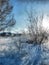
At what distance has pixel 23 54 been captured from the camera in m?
→ 9.63

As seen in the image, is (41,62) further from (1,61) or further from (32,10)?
(32,10)

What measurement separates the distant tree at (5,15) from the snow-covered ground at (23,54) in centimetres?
99

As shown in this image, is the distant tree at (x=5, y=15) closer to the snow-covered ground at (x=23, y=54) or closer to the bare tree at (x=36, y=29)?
the bare tree at (x=36, y=29)

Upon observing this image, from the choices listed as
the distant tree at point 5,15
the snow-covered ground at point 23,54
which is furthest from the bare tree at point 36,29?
the distant tree at point 5,15

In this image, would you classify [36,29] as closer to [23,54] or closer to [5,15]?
[5,15]

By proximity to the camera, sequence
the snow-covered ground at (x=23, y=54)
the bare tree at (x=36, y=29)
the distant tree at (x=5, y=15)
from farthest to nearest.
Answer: the distant tree at (x=5, y=15)
the bare tree at (x=36, y=29)
the snow-covered ground at (x=23, y=54)

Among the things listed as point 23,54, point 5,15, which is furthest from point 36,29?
point 23,54

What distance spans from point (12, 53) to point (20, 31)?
2210 mm

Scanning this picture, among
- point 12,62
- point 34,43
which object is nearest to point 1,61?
point 12,62

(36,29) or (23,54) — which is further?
(36,29)

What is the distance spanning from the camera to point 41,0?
47.6 feet

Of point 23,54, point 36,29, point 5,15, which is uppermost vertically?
point 5,15

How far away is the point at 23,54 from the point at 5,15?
9.34 feet

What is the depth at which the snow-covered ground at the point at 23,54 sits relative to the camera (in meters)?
8.77
